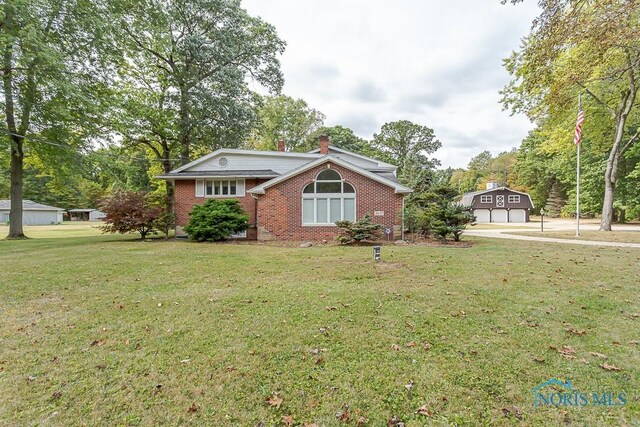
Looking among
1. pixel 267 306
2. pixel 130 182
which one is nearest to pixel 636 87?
A: pixel 267 306

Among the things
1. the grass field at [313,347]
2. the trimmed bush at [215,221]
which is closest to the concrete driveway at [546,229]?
the grass field at [313,347]

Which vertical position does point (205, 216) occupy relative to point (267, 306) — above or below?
above

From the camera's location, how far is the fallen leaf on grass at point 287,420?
239cm

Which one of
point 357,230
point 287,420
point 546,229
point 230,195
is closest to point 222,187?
point 230,195

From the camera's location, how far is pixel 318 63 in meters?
19.8

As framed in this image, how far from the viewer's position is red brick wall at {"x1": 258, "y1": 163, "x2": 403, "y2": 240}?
14.2 m

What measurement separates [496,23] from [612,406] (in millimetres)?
10767

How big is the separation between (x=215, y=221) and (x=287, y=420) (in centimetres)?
1301

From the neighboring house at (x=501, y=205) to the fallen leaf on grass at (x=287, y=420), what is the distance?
145ft

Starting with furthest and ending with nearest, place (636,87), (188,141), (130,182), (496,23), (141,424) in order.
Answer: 1. (130,182)
2. (188,141)
3. (636,87)
4. (496,23)
5. (141,424)

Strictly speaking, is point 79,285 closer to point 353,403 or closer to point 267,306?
point 267,306

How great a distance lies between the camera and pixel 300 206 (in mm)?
14594

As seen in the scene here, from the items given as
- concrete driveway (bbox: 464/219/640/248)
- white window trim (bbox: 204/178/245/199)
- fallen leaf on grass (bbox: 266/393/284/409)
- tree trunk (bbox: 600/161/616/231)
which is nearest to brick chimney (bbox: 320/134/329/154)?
white window trim (bbox: 204/178/245/199)

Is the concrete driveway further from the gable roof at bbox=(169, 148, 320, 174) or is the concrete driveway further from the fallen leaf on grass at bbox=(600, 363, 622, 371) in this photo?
the fallen leaf on grass at bbox=(600, 363, 622, 371)
